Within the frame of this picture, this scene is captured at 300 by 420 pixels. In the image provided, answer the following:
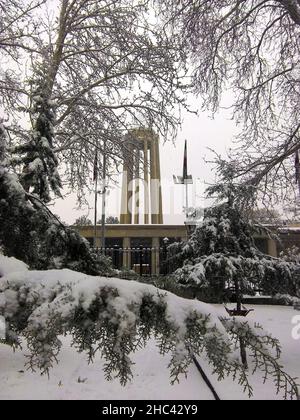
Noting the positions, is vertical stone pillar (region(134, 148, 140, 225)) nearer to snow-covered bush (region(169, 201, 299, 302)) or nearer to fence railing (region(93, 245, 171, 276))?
fence railing (region(93, 245, 171, 276))

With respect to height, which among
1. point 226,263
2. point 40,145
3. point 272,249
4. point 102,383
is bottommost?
point 102,383

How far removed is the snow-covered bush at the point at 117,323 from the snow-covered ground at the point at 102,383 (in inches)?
94.0

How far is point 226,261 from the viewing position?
623 centimetres

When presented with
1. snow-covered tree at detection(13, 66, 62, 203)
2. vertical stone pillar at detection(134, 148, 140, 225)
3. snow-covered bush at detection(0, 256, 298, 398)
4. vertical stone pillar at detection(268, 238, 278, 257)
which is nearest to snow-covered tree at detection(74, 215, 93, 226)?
snow-covered tree at detection(13, 66, 62, 203)

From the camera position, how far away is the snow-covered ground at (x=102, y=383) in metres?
4.59

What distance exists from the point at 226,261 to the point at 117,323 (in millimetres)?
4809

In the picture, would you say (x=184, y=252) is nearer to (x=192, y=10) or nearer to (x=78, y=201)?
(x=192, y=10)

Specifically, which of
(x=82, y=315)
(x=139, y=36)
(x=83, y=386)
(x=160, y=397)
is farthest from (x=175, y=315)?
(x=139, y=36)

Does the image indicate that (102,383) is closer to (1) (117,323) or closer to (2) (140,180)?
(1) (117,323)

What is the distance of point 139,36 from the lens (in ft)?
37.3

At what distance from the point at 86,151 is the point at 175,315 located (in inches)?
462

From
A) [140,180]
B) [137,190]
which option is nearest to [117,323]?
[140,180]

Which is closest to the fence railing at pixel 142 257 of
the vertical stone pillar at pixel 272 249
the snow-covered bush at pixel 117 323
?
the snow-covered bush at pixel 117 323

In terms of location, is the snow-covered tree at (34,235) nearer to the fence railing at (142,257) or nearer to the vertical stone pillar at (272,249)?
the fence railing at (142,257)
